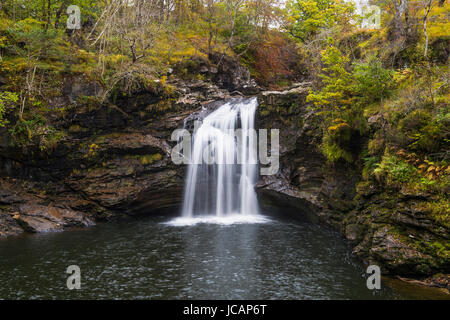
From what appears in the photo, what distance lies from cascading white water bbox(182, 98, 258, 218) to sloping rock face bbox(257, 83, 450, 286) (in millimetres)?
791

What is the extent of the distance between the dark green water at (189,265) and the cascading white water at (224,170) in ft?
8.52

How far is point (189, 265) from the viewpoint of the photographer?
344 inches

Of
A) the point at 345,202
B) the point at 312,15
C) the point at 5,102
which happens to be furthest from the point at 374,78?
the point at 312,15

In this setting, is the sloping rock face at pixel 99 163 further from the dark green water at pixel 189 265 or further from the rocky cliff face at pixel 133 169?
the dark green water at pixel 189 265

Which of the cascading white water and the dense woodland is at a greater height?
the dense woodland

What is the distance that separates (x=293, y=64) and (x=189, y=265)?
65.1ft

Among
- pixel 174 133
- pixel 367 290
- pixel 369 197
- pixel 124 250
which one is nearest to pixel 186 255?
pixel 124 250

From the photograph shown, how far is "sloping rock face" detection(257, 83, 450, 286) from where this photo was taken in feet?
23.7

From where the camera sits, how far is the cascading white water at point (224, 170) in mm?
14867

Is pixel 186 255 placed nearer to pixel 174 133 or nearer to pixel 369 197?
pixel 369 197

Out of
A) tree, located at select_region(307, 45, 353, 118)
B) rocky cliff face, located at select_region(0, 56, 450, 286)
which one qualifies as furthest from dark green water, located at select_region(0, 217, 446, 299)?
tree, located at select_region(307, 45, 353, 118)

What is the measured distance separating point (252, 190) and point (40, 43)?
39.6 feet
